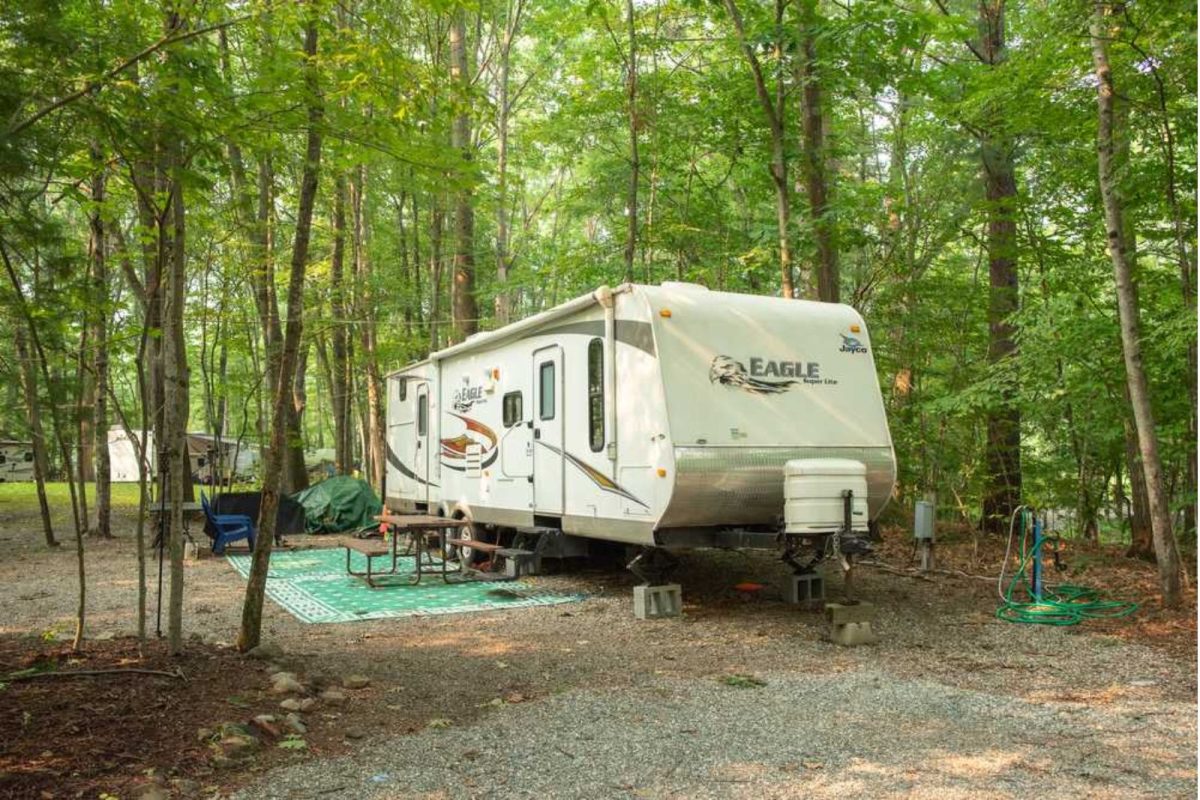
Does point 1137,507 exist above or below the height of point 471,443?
below

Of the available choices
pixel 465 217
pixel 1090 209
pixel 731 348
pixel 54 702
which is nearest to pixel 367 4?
pixel 731 348

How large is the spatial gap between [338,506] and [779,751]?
12.4 m

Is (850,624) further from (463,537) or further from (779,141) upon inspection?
(779,141)

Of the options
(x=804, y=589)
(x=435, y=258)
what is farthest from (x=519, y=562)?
(x=435, y=258)

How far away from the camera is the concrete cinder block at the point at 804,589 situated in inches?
309

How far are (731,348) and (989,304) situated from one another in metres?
6.17

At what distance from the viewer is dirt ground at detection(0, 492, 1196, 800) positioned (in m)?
3.96

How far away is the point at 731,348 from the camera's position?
23.9 feet

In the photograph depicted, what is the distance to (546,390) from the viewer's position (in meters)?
8.84

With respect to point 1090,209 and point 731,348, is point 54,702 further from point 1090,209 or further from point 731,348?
point 1090,209

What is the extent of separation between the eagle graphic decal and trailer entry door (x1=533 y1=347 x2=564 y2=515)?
1.86 meters

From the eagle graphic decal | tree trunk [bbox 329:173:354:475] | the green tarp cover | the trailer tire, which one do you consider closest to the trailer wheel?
the trailer tire

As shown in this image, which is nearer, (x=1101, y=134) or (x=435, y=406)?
(x=1101, y=134)

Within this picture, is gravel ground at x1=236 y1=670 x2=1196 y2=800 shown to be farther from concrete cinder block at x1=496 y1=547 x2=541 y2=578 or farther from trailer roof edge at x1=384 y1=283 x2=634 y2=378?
concrete cinder block at x1=496 y1=547 x2=541 y2=578
